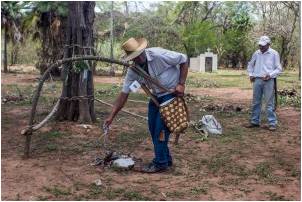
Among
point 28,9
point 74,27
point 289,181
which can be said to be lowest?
point 289,181

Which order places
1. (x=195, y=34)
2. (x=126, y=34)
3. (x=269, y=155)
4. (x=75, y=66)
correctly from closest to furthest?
(x=269, y=155) < (x=75, y=66) < (x=126, y=34) < (x=195, y=34)

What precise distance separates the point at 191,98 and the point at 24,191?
316 inches

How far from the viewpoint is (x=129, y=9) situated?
126ft

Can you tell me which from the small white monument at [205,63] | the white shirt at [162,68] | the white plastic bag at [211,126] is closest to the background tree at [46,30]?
the small white monument at [205,63]

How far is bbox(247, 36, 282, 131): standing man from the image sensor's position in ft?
25.2

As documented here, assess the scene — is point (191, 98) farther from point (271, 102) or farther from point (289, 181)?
point (289, 181)

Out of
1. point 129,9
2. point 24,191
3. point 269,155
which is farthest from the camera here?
point 129,9

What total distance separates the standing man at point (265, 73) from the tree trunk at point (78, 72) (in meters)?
2.56

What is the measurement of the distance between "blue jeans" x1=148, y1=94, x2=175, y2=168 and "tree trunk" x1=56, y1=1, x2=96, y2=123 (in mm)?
2533

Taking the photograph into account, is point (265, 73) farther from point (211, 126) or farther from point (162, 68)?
point (162, 68)

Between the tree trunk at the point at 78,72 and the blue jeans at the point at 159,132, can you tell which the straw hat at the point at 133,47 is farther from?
the tree trunk at the point at 78,72

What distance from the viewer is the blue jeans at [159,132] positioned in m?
5.16

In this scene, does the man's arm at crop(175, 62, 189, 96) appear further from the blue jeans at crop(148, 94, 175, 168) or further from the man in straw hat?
the blue jeans at crop(148, 94, 175, 168)

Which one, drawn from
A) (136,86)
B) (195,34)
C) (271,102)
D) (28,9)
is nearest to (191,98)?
(271,102)
